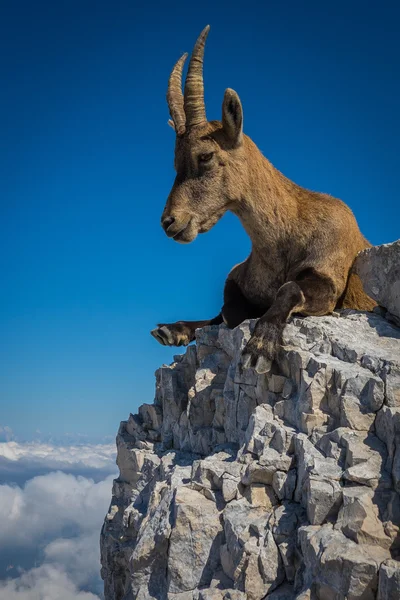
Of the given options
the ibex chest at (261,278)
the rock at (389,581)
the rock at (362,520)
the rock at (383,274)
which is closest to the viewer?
the rock at (389,581)

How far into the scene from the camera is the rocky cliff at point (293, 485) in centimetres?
670

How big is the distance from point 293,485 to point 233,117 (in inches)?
274

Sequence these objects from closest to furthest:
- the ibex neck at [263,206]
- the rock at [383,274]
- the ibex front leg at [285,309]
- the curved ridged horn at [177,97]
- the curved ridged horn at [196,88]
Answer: the ibex front leg at [285,309] → the rock at [383,274] → the curved ridged horn at [196,88] → the ibex neck at [263,206] → the curved ridged horn at [177,97]

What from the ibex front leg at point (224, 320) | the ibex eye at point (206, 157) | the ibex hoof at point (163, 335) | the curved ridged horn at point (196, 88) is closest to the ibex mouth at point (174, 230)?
the ibex eye at point (206, 157)

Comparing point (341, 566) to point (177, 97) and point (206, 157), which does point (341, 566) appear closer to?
point (206, 157)

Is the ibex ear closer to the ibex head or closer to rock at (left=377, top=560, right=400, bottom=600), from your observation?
the ibex head

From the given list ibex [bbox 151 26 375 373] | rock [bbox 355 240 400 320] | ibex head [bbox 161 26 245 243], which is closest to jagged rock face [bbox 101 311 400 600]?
rock [bbox 355 240 400 320]

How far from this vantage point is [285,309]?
1019 centimetres

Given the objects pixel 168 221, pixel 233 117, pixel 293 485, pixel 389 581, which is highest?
pixel 233 117

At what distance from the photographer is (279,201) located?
11.9m

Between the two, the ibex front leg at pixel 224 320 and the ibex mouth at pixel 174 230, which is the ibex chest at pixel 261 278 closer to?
the ibex front leg at pixel 224 320

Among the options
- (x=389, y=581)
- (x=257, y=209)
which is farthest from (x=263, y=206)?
(x=389, y=581)

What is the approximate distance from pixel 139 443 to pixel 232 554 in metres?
7.19

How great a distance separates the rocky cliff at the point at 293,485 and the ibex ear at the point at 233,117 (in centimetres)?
371
